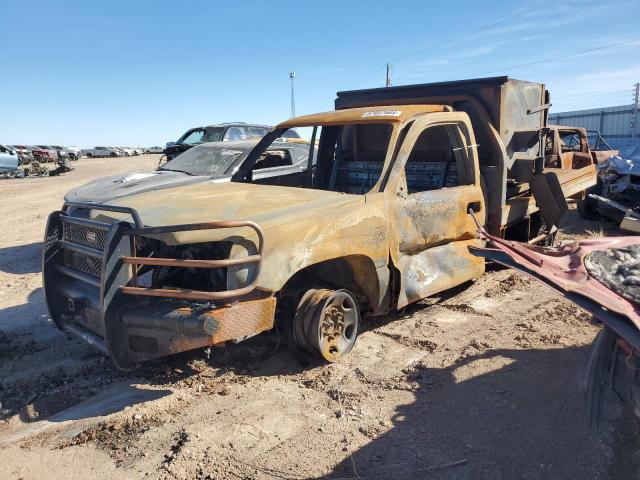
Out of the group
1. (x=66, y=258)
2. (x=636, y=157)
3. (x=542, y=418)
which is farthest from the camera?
(x=636, y=157)

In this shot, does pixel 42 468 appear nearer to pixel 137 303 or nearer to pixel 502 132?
pixel 137 303

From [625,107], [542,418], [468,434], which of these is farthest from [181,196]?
[625,107]

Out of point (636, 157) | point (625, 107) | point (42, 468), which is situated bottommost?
point (42, 468)

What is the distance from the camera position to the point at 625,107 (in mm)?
23297

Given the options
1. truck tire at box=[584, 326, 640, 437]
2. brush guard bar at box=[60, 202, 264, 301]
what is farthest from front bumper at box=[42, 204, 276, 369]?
truck tire at box=[584, 326, 640, 437]

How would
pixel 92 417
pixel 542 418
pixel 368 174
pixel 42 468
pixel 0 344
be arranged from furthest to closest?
pixel 368 174 < pixel 0 344 < pixel 92 417 < pixel 542 418 < pixel 42 468

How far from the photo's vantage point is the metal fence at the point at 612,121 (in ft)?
72.1

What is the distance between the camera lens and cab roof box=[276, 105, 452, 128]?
15.4ft

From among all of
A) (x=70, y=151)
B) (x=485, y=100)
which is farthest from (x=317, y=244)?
(x=70, y=151)

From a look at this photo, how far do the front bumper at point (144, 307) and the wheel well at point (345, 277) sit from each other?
74 centimetres

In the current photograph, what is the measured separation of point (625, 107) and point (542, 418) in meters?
24.5

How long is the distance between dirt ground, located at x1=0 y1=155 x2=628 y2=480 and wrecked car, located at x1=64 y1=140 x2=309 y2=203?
2937 mm

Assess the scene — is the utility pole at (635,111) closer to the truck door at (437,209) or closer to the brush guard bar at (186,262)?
the truck door at (437,209)

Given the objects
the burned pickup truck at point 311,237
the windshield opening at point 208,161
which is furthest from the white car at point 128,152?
the burned pickup truck at point 311,237
